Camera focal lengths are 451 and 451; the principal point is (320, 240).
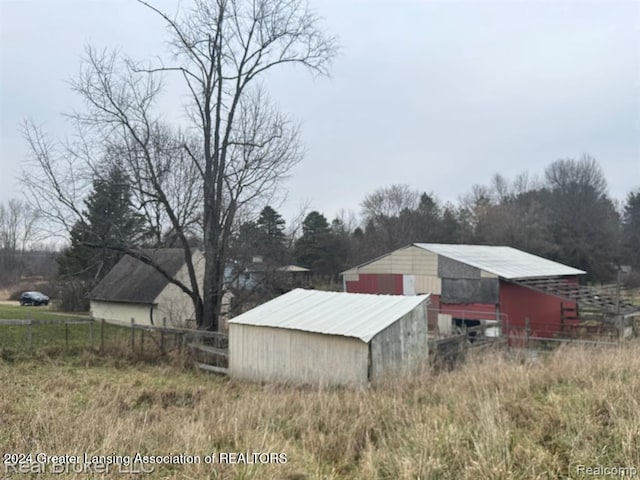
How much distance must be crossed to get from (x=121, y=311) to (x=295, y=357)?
20842mm

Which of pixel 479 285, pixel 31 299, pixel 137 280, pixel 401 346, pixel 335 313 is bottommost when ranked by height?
pixel 401 346

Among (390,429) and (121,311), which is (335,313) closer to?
(390,429)

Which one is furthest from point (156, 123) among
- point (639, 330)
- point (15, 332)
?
point (639, 330)

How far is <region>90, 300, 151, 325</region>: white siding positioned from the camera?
26344 millimetres

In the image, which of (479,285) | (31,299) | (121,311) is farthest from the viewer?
(31,299)

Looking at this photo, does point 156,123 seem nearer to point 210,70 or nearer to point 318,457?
point 210,70

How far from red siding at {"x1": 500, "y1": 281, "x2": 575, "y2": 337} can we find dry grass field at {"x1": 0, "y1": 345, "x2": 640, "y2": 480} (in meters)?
14.4

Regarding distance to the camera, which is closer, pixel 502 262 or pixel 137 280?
pixel 502 262

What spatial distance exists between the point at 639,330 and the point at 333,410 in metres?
18.8

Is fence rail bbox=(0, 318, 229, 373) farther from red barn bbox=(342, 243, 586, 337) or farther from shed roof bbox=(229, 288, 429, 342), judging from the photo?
red barn bbox=(342, 243, 586, 337)

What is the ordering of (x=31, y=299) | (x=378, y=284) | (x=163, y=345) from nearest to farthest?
(x=163, y=345) → (x=378, y=284) → (x=31, y=299)

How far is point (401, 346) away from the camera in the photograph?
393 inches

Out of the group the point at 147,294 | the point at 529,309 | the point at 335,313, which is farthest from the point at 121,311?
the point at 529,309

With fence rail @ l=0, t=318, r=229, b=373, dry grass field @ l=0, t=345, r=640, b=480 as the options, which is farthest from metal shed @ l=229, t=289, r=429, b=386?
dry grass field @ l=0, t=345, r=640, b=480
